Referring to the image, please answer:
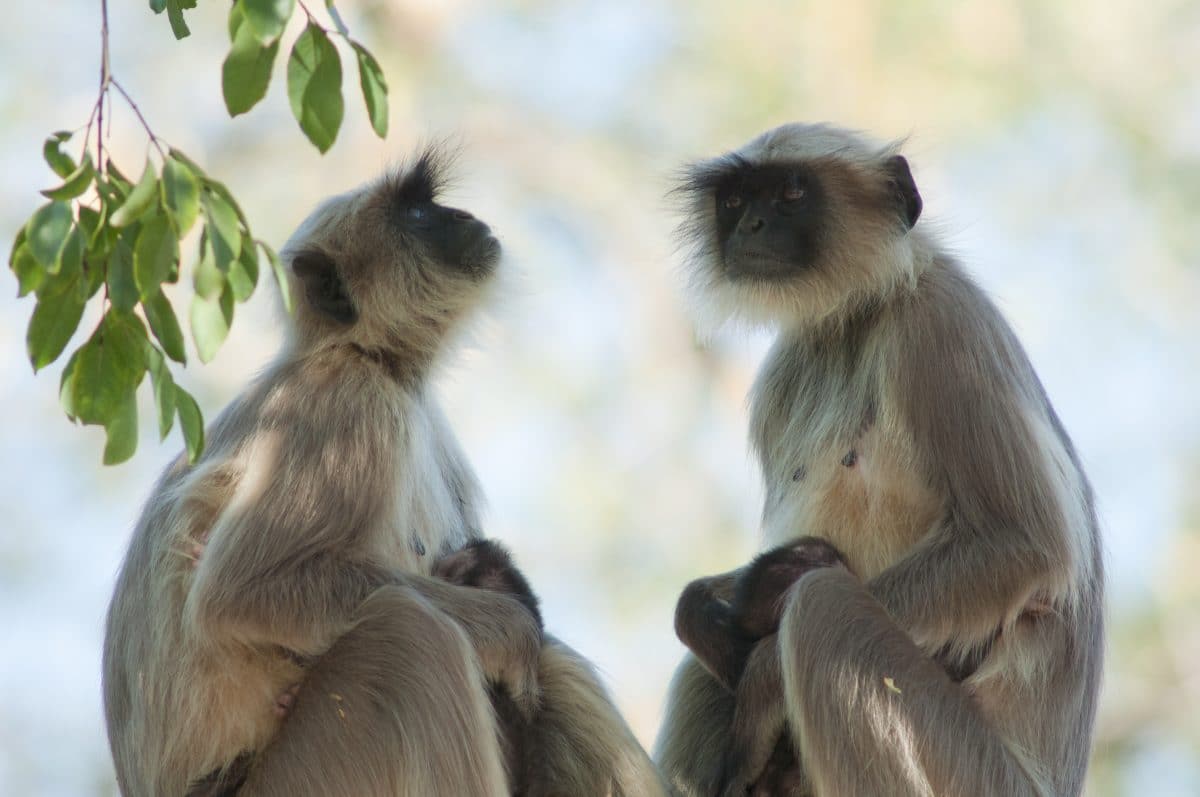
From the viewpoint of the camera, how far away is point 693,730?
492cm

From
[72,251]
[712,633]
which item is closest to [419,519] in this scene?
[712,633]

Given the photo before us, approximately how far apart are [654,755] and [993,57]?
803 centimetres

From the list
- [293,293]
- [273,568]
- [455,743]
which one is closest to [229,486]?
[273,568]

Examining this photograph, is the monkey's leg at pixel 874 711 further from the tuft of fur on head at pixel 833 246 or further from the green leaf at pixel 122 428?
the green leaf at pixel 122 428

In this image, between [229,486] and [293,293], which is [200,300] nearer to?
[229,486]

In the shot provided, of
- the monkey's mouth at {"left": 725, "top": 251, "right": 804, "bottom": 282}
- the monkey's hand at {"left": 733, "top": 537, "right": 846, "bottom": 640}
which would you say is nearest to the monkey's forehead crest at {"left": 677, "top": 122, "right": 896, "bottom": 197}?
the monkey's mouth at {"left": 725, "top": 251, "right": 804, "bottom": 282}

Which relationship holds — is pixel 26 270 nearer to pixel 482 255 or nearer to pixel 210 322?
pixel 210 322

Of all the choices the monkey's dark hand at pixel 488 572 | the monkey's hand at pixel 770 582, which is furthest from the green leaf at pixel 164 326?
the monkey's hand at pixel 770 582

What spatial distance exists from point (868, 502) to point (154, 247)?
274 centimetres

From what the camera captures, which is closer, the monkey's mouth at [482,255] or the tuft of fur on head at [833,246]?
the tuft of fur on head at [833,246]

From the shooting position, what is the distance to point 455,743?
13.1 ft

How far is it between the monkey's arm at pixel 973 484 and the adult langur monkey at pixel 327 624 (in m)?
0.94

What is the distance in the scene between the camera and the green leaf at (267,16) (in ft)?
7.62

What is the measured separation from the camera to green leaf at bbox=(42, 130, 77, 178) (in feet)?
8.21
